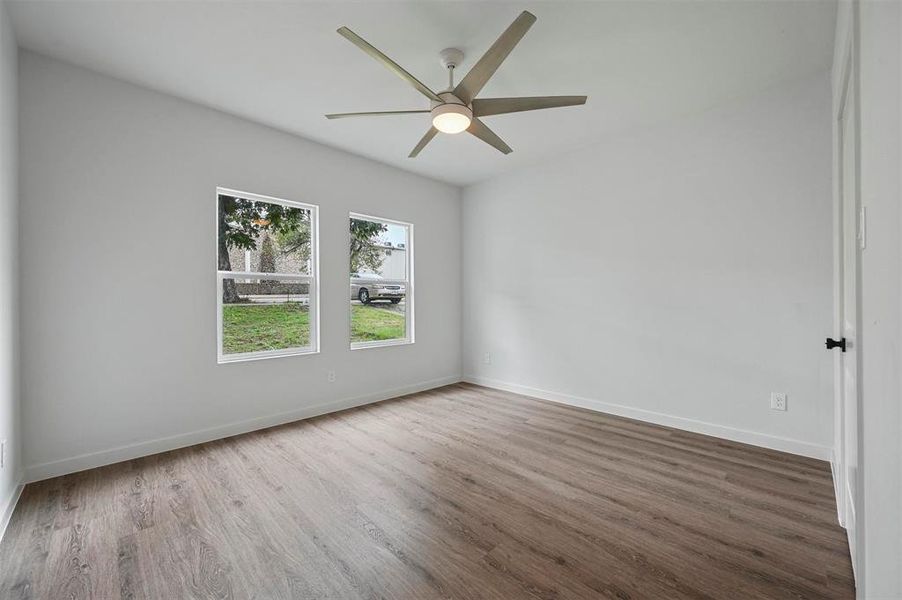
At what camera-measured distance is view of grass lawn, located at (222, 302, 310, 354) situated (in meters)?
3.44

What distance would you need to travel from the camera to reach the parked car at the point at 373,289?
4.39 metres

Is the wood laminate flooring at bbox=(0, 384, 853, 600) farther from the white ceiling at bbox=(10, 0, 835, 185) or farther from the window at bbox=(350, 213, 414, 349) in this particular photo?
the white ceiling at bbox=(10, 0, 835, 185)

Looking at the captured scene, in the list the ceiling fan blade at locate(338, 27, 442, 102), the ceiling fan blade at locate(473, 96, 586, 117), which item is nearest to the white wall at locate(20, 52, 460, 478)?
the ceiling fan blade at locate(338, 27, 442, 102)

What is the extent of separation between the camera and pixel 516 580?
1645 mm

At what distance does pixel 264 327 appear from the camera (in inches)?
143

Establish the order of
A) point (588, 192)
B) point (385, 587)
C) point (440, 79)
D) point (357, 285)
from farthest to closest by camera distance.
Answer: point (357, 285)
point (588, 192)
point (440, 79)
point (385, 587)

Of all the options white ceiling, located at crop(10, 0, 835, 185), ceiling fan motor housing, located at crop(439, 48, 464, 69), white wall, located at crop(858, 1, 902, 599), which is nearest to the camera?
white wall, located at crop(858, 1, 902, 599)

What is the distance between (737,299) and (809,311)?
44 cm

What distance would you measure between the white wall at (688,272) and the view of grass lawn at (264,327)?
241cm

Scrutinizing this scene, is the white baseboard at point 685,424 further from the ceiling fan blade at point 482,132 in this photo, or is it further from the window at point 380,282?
the ceiling fan blade at point 482,132

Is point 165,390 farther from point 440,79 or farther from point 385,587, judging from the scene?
point 440,79

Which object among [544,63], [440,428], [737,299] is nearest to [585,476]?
[440,428]

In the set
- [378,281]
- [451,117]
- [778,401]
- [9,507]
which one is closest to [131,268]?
[9,507]

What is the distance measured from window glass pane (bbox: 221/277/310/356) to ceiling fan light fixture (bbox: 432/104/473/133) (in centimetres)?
223
